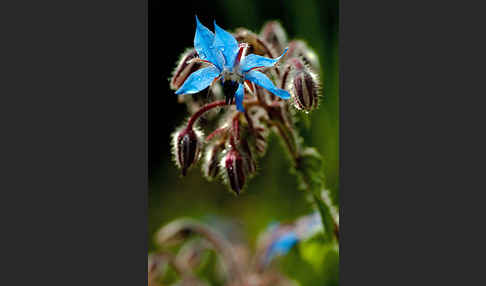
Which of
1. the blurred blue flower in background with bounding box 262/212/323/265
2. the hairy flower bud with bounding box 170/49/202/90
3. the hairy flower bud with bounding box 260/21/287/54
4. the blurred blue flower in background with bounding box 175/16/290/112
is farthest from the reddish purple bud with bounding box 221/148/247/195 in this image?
the blurred blue flower in background with bounding box 262/212/323/265

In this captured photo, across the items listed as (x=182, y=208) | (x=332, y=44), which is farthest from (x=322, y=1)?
(x=182, y=208)

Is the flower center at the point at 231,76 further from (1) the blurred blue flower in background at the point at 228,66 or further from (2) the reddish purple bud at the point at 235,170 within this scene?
(2) the reddish purple bud at the point at 235,170

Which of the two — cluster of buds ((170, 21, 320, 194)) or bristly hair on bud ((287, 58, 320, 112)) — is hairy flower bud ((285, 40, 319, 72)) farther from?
bristly hair on bud ((287, 58, 320, 112))

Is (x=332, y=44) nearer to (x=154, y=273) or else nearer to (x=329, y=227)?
(x=329, y=227)

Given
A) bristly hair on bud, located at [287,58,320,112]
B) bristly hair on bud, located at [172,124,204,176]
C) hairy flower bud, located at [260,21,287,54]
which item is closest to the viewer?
bristly hair on bud, located at [287,58,320,112]

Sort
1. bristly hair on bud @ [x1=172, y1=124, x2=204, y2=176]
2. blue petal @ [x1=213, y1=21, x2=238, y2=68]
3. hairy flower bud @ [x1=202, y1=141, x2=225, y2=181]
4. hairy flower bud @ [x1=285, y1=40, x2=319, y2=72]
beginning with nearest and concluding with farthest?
blue petal @ [x1=213, y1=21, x2=238, y2=68] → bristly hair on bud @ [x1=172, y1=124, x2=204, y2=176] → hairy flower bud @ [x1=202, y1=141, x2=225, y2=181] → hairy flower bud @ [x1=285, y1=40, x2=319, y2=72]

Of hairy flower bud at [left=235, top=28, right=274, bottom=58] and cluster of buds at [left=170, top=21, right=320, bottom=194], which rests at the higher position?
hairy flower bud at [left=235, top=28, right=274, bottom=58]

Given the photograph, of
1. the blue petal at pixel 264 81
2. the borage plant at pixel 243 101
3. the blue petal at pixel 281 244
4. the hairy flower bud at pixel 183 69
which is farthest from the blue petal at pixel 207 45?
the blue petal at pixel 281 244

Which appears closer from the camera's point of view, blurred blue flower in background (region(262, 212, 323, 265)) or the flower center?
the flower center
